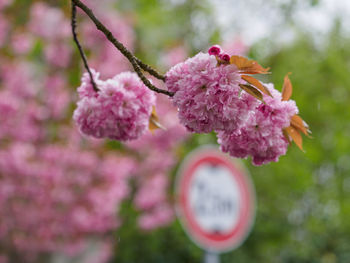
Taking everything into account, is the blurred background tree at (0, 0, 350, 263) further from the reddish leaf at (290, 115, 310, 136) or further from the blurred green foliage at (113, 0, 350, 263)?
the reddish leaf at (290, 115, 310, 136)

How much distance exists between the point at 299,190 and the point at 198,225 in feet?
8.98

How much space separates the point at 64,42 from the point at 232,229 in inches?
90.7

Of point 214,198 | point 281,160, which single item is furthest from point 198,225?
point 281,160

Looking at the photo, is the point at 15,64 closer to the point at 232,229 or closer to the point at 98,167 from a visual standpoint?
the point at 98,167

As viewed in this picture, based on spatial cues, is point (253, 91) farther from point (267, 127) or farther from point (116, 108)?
point (116, 108)

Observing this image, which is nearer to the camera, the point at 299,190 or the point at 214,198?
the point at 214,198

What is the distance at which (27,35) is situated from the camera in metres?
4.29

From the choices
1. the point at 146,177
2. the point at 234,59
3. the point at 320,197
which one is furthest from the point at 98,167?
the point at 234,59

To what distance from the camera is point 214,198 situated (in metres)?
3.60

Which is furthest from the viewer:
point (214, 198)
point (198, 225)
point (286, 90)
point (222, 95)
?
point (214, 198)

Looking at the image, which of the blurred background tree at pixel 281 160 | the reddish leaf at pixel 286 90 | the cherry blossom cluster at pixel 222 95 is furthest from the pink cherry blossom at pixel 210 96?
the blurred background tree at pixel 281 160

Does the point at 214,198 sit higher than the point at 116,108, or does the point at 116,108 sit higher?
the point at 214,198

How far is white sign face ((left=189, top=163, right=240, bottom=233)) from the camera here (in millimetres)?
3465

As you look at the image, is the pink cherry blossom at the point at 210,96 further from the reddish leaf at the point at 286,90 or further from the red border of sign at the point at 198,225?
the red border of sign at the point at 198,225
